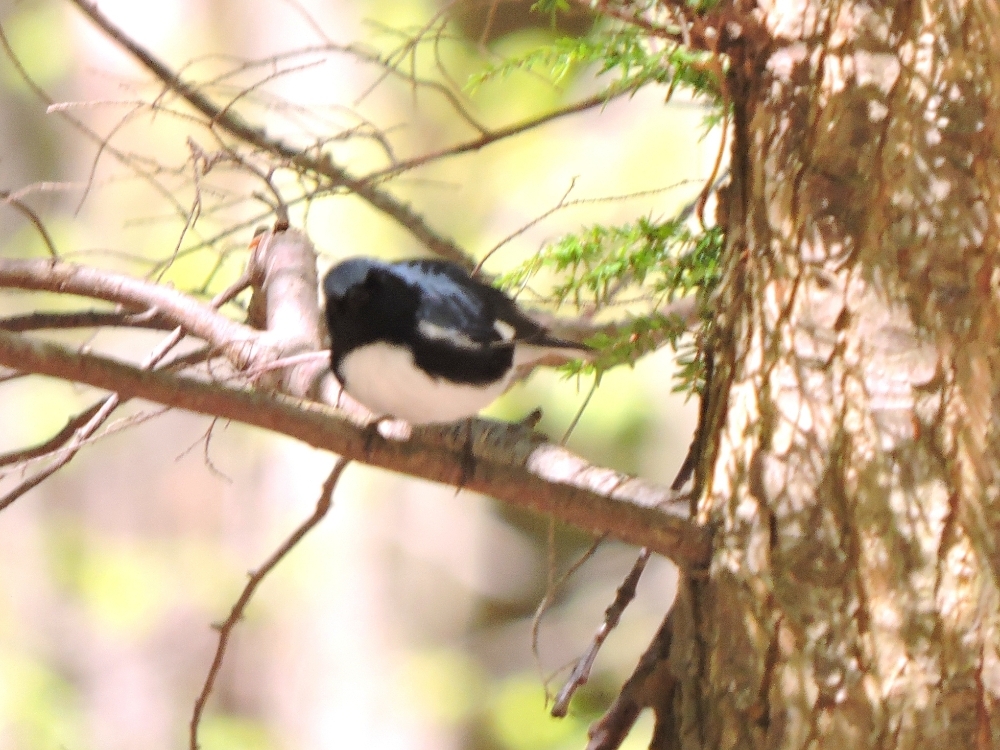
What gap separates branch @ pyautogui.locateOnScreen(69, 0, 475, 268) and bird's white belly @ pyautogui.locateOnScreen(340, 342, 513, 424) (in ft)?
0.71

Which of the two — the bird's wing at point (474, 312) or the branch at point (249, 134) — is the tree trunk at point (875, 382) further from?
the branch at point (249, 134)

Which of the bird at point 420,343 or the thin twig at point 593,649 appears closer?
the thin twig at point 593,649

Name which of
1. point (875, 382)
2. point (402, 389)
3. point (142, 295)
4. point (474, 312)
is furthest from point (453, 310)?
point (875, 382)

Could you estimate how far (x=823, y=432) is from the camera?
837 millimetres

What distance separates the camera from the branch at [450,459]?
75cm

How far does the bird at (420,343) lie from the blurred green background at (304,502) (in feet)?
3.41

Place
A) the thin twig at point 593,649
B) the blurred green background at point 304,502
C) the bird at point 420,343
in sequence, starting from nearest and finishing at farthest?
the thin twig at point 593,649 < the bird at point 420,343 < the blurred green background at point 304,502

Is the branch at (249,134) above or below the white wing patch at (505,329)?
above

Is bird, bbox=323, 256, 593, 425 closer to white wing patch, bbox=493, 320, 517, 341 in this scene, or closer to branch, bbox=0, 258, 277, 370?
white wing patch, bbox=493, 320, 517, 341

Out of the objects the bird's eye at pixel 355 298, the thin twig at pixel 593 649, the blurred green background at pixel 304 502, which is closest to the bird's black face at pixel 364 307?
the bird's eye at pixel 355 298

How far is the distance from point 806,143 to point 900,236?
0.40ft

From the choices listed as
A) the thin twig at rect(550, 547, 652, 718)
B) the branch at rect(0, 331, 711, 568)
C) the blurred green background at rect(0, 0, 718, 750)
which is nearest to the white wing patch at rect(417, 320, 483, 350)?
the branch at rect(0, 331, 711, 568)

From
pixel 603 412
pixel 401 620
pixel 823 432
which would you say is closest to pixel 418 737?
pixel 401 620

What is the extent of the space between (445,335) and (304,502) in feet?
4.90
